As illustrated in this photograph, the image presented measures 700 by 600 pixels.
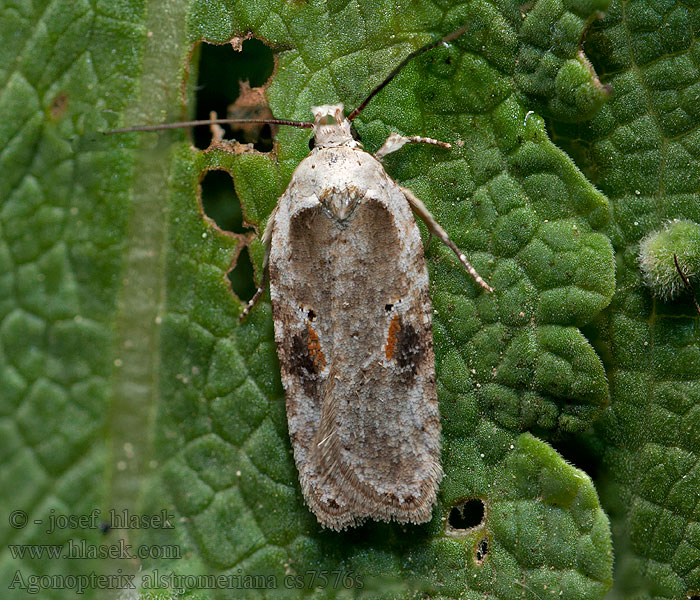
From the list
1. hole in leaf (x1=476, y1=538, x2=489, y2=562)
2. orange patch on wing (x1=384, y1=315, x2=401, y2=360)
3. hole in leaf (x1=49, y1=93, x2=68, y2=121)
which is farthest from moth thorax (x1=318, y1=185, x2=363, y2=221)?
hole in leaf (x1=476, y1=538, x2=489, y2=562)

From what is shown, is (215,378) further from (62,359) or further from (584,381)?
(584,381)

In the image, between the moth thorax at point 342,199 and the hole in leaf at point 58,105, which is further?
the hole in leaf at point 58,105

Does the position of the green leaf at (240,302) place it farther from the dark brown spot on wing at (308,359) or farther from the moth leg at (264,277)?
the dark brown spot on wing at (308,359)

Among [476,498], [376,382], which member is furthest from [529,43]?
[476,498]

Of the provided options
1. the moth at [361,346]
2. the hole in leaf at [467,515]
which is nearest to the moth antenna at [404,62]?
the moth at [361,346]

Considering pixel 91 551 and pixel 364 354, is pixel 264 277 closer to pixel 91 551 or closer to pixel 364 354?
pixel 364 354

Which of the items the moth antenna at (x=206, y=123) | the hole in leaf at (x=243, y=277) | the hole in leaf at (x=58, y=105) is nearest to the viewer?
the moth antenna at (x=206, y=123)
